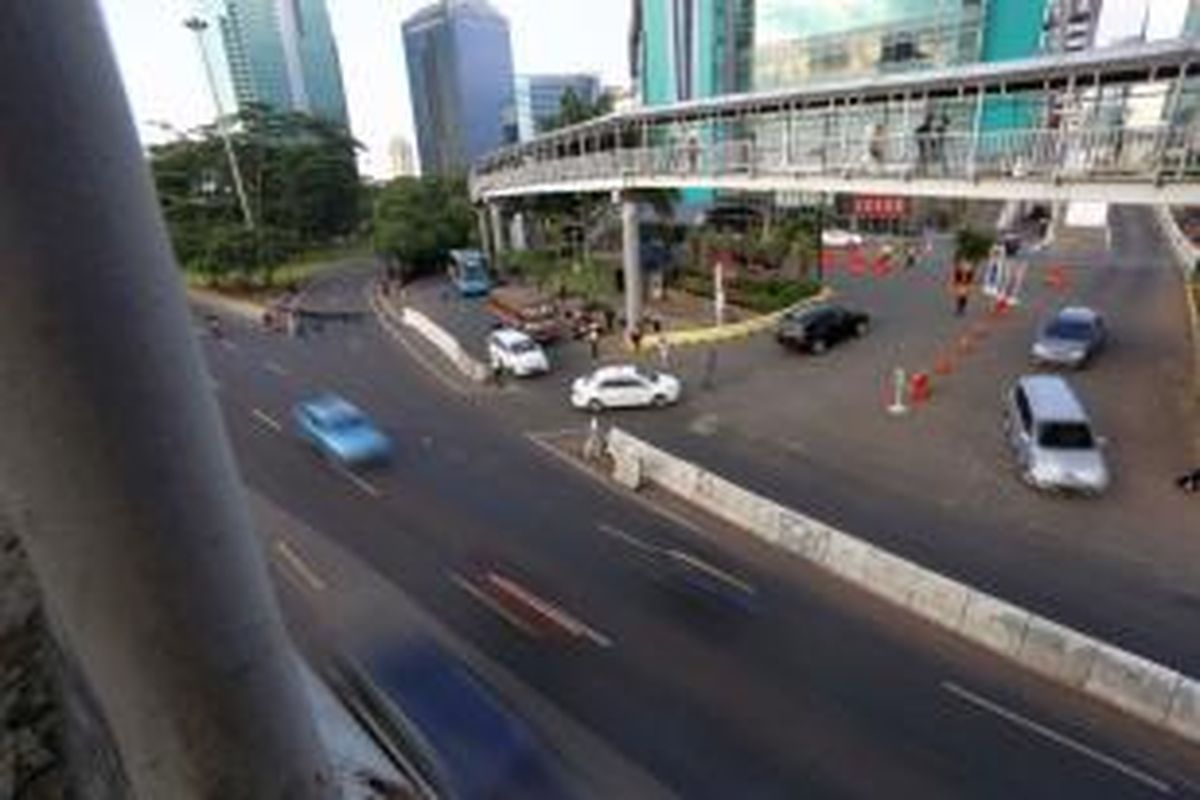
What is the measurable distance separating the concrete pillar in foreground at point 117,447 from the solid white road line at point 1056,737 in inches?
470

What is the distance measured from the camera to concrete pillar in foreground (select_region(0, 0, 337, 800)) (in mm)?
1781

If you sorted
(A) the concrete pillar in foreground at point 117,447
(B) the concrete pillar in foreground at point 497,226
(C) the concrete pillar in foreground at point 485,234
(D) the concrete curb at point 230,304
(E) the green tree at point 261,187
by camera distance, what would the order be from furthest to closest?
(C) the concrete pillar in foreground at point 485,234 → (B) the concrete pillar in foreground at point 497,226 → (E) the green tree at point 261,187 → (D) the concrete curb at point 230,304 → (A) the concrete pillar in foreground at point 117,447

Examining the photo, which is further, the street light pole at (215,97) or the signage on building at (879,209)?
the signage on building at (879,209)

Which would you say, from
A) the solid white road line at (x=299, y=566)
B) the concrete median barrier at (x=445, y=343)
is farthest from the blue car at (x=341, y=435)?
the concrete median barrier at (x=445, y=343)

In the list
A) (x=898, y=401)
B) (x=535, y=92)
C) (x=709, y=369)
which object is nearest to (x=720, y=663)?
(x=898, y=401)

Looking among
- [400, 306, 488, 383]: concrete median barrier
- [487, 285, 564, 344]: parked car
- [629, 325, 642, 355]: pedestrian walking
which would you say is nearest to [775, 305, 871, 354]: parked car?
[629, 325, 642, 355]: pedestrian walking

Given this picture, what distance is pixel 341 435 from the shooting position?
2180 cm

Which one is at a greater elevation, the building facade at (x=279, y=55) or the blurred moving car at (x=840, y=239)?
the building facade at (x=279, y=55)

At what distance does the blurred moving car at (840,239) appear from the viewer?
57.5m

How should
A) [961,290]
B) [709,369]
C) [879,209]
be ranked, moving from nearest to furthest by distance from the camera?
[709,369] < [961,290] < [879,209]

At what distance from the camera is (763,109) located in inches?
1084

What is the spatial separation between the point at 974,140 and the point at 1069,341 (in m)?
10.9

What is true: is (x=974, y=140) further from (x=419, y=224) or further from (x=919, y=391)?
(x=419, y=224)

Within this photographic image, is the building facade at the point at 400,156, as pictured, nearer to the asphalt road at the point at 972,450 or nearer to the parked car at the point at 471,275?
the parked car at the point at 471,275
